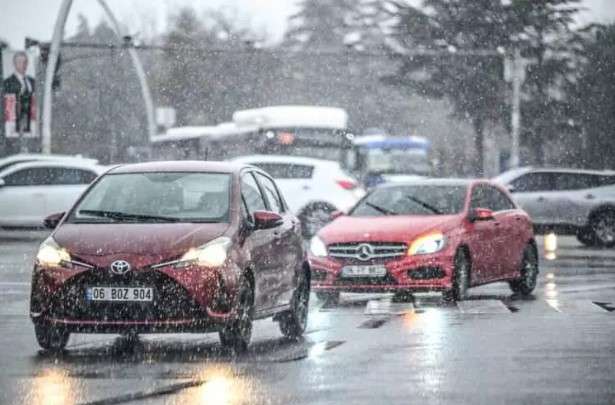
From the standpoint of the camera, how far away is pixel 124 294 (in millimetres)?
12570

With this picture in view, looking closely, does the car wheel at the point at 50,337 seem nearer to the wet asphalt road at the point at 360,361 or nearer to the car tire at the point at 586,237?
the wet asphalt road at the point at 360,361

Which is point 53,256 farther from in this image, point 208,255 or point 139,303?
point 208,255

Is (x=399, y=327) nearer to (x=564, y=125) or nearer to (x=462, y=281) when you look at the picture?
(x=462, y=281)

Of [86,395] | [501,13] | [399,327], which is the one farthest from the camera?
[501,13]

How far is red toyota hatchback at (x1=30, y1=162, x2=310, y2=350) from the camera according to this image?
41.3ft

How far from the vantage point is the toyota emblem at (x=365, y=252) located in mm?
18688

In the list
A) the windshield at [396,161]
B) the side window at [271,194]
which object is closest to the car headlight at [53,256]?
the side window at [271,194]

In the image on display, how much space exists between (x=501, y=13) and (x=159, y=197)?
63.3 m

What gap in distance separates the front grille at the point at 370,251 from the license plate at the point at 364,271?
103 millimetres

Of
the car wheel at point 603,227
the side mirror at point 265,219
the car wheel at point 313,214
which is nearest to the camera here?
the side mirror at point 265,219

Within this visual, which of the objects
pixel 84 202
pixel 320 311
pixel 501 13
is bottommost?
pixel 320 311

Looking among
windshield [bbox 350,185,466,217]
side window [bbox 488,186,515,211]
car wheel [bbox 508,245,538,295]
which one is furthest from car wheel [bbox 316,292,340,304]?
side window [bbox 488,186,515,211]

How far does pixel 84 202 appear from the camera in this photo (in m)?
13.9

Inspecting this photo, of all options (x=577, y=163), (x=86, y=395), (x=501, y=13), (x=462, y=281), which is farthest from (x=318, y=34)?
(x=86, y=395)
